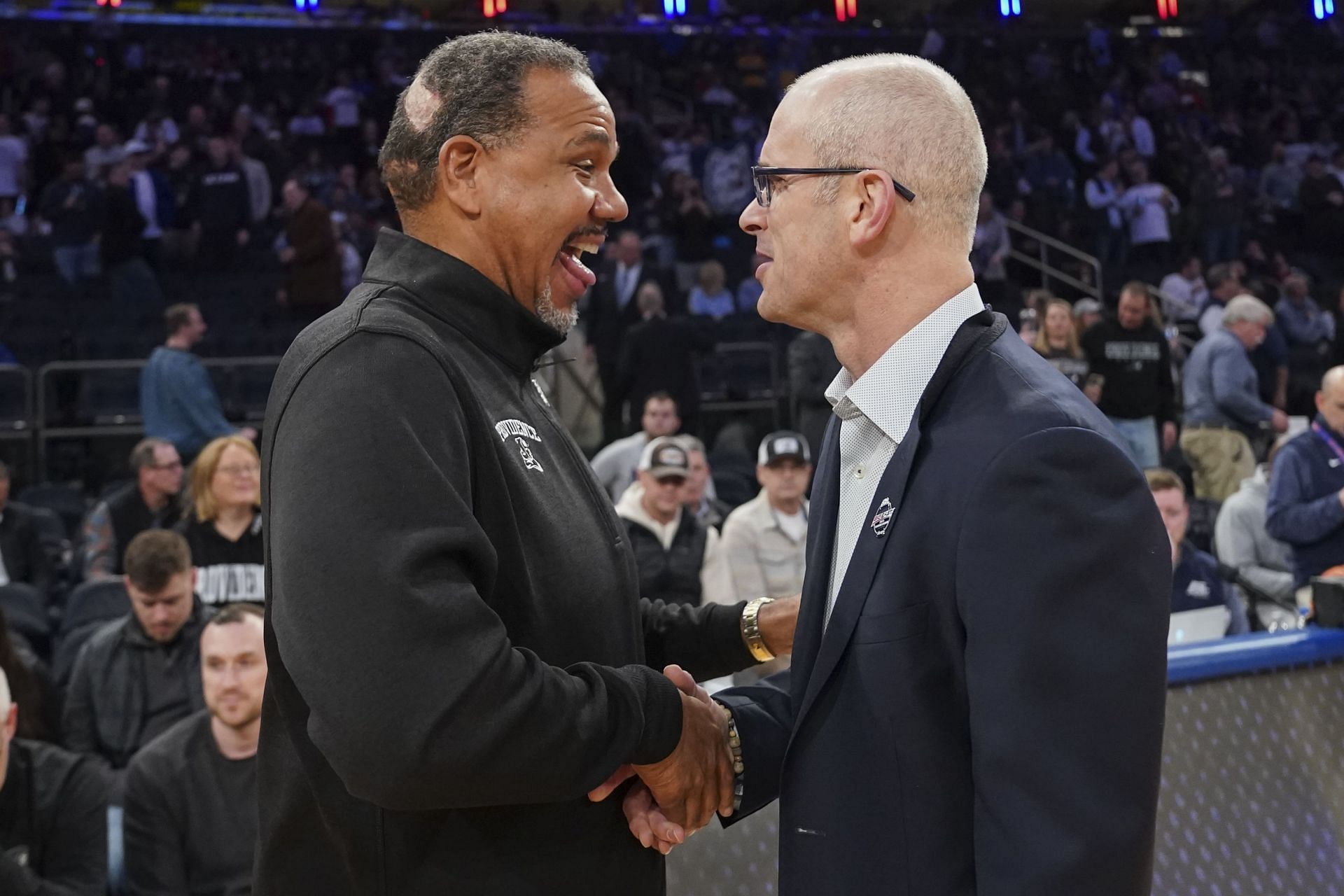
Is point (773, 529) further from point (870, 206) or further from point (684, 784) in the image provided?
A: point (870, 206)

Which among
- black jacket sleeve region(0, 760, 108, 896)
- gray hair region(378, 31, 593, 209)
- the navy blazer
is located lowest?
black jacket sleeve region(0, 760, 108, 896)

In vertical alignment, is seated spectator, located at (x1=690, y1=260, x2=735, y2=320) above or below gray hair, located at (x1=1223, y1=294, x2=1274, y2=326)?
above

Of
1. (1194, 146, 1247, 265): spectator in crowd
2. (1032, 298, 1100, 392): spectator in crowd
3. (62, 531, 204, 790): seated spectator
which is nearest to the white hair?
(62, 531, 204, 790): seated spectator

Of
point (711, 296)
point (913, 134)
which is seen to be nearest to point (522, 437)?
point (913, 134)

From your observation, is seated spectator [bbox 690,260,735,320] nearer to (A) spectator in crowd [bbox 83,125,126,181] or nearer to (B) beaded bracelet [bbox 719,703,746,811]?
(A) spectator in crowd [bbox 83,125,126,181]

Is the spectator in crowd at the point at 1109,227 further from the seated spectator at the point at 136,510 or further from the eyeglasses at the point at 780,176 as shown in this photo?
the eyeglasses at the point at 780,176

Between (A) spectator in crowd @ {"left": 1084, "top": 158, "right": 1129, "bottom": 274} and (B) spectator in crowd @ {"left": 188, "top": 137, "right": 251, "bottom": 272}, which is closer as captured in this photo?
(B) spectator in crowd @ {"left": 188, "top": 137, "right": 251, "bottom": 272}

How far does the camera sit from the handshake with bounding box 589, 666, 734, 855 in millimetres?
1713

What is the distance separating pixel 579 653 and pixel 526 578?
0.13 meters

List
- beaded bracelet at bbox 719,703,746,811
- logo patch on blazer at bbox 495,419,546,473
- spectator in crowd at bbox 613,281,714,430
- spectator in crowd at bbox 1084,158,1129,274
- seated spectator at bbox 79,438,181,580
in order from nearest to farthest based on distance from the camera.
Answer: logo patch on blazer at bbox 495,419,546,473, beaded bracelet at bbox 719,703,746,811, seated spectator at bbox 79,438,181,580, spectator in crowd at bbox 613,281,714,430, spectator in crowd at bbox 1084,158,1129,274

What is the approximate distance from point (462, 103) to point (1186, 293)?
12081mm

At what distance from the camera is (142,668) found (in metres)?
4.75

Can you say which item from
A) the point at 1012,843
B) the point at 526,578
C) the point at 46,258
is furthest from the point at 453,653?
the point at 46,258

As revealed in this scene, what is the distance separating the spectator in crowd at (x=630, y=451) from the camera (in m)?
7.59
